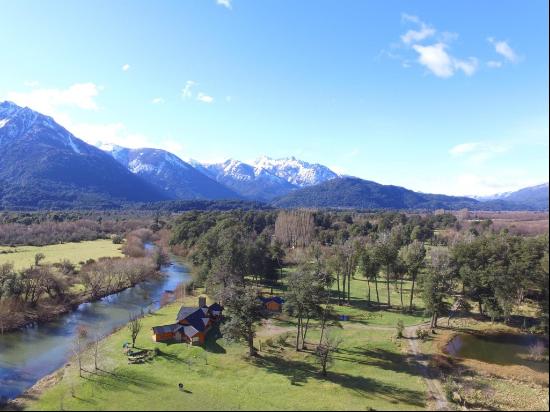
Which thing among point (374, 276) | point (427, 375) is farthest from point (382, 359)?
point (374, 276)

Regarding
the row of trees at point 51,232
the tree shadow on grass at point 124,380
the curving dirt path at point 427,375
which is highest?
the row of trees at point 51,232

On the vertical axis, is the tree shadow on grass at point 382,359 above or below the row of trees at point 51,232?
below

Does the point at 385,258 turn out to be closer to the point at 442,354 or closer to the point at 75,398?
the point at 442,354

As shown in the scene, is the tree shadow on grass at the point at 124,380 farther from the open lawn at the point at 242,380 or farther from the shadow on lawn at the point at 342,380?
the shadow on lawn at the point at 342,380

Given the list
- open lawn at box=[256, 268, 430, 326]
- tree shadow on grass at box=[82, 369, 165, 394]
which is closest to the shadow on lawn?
tree shadow on grass at box=[82, 369, 165, 394]

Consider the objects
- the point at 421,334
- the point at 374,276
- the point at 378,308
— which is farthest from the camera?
the point at 374,276

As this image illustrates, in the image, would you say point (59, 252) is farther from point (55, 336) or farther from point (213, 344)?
point (213, 344)

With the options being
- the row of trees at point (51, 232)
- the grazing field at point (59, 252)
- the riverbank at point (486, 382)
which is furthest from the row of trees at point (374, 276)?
the row of trees at point (51, 232)

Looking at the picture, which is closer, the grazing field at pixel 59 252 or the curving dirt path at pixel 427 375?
the curving dirt path at pixel 427 375
